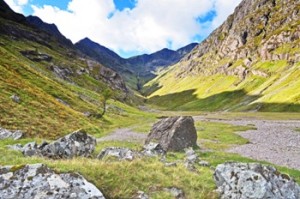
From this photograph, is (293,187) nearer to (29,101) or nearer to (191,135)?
(191,135)

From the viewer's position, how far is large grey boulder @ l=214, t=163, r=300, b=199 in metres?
16.6

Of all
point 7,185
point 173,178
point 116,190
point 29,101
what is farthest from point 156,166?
point 29,101

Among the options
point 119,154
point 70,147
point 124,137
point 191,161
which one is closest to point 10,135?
Result: point 70,147

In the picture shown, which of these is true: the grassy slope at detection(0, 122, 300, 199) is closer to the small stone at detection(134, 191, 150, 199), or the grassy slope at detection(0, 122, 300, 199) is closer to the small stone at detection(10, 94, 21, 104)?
the small stone at detection(134, 191, 150, 199)

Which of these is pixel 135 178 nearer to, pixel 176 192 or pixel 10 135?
pixel 176 192

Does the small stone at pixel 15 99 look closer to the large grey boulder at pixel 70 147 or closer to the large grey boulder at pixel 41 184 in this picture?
the large grey boulder at pixel 70 147

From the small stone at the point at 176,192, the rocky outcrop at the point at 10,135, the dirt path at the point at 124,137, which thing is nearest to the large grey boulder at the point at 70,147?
the small stone at the point at 176,192

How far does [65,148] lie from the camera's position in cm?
2556

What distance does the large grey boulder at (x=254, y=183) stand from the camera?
16.6 meters

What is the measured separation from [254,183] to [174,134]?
28.9 meters

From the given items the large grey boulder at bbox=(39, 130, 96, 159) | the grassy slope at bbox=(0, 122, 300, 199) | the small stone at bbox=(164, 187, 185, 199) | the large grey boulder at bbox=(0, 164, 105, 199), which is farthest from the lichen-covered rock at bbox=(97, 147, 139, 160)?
the large grey boulder at bbox=(0, 164, 105, 199)

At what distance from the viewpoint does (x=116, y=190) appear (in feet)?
53.2

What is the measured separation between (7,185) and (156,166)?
8140 mm

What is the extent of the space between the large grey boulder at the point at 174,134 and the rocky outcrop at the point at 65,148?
17554mm
